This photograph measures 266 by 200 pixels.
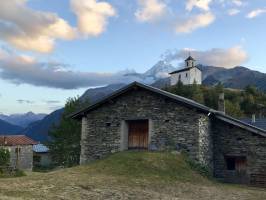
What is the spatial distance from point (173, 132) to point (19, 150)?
33.4 meters

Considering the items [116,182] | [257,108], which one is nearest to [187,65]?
[257,108]

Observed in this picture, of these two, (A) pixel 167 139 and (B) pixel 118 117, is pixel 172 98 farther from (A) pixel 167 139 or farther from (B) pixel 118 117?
(B) pixel 118 117

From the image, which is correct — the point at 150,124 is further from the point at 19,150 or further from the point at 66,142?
the point at 19,150

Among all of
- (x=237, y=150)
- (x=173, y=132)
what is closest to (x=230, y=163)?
(x=237, y=150)

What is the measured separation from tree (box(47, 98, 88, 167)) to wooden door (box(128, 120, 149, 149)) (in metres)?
23.3

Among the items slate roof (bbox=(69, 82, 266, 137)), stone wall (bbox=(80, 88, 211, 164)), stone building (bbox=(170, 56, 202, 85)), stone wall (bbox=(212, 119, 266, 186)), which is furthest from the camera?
stone building (bbox=(170, 56, 202, 85))

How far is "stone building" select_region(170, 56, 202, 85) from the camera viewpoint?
4259 inches

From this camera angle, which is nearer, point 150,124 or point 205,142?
point 205,142

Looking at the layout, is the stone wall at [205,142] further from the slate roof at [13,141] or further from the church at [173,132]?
the slate roof at [13,141]

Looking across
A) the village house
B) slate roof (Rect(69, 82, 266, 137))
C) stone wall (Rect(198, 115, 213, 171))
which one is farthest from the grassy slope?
the village house

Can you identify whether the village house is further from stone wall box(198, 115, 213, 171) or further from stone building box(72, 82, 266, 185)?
stone wall box(198, 115, 213, 171)

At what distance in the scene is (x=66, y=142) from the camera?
4744 centimetres

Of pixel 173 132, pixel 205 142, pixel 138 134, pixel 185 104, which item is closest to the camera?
pixel 185 104

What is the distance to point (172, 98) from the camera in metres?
22.1
